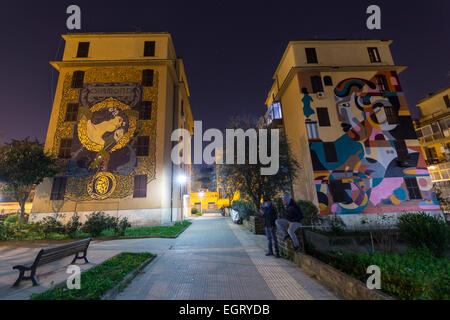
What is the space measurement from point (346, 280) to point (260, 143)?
946 centimetres

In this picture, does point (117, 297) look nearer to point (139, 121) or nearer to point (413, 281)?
point (413, 281)

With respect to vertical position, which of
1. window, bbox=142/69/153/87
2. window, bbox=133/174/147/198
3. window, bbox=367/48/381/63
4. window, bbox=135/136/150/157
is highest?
window, bbox=367/48/381/63

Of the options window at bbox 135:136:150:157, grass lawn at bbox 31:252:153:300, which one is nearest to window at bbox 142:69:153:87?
window at bbox 135:136:150:157

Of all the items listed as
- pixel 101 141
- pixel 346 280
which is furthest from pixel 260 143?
pixel 101 141

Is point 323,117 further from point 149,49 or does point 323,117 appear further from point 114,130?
point 114,130

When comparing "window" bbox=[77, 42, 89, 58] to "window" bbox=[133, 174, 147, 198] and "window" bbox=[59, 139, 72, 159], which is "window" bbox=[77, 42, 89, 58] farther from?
"window" bbox=[133, 174, 147, 198]

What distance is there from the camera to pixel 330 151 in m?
15.7

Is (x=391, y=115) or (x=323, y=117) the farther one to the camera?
(x=391, y=115)

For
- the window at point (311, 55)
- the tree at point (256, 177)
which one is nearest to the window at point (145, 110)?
the tree at point (256, 177)

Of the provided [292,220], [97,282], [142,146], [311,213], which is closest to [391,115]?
[311,213]

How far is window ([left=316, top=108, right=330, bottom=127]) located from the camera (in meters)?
16.3

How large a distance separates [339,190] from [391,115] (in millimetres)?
9027

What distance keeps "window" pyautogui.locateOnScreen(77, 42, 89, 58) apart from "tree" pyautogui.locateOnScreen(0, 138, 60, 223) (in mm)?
9650

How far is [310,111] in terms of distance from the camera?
16672 millimetres
